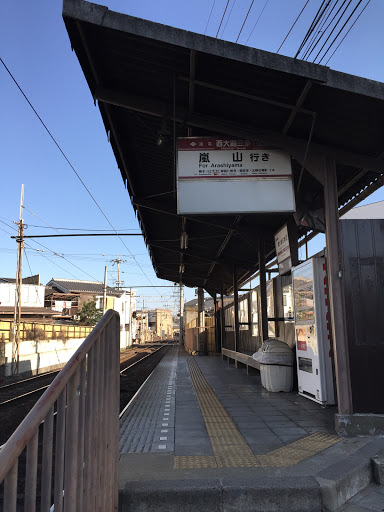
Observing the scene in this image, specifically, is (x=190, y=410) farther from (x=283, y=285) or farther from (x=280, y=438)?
(x=283, y=285)

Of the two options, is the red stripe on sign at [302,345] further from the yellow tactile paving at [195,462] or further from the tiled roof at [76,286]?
the tiled roof at [76,286]

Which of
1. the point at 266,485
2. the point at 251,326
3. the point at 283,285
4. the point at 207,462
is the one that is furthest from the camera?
the point at 251,326

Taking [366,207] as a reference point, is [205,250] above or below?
below

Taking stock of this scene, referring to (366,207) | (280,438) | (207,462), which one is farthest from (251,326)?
(366,207)

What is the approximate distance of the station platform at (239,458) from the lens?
317cm

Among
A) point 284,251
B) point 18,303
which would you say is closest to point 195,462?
point 284,251

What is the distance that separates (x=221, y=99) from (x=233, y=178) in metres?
1.08

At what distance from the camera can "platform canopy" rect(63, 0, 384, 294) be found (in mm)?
4320

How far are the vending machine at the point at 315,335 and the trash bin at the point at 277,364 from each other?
79cm

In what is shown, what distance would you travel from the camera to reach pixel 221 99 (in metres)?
5.23

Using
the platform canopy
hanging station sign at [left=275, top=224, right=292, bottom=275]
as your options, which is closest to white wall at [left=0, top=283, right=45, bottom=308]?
hanging station sign at [left=275, top=224, right=292, bottom=275]

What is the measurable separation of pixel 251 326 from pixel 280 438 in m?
8.36

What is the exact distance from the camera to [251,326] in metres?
13.0

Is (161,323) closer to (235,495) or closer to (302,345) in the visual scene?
(302,345)
